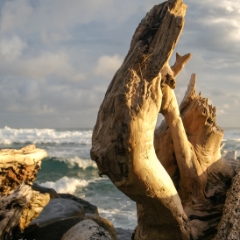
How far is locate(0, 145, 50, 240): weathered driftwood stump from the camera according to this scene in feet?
15.0

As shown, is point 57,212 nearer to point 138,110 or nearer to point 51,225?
point 51,225

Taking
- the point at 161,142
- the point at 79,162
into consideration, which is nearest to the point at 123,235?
the point at 161,142

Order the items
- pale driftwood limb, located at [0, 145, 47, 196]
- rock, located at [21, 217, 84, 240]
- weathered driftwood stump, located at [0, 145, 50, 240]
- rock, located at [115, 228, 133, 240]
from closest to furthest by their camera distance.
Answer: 1. weathered driftwood stump, located at [0, 145, 50, 240]
2. pale driftwood limb, located at [0, 145, 47, 196]
3. rock, located at [21, 217, 84, 240]
4. rock, located at [115, 228, 133, 240]

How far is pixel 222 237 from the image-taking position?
11.8ft

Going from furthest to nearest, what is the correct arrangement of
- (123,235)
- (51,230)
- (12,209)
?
(123,235)
(51,230)
(12,209)

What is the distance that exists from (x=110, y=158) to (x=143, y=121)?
0.36 metres

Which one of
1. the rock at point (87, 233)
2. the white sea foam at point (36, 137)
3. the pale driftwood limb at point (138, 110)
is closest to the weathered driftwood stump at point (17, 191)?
the rock at point (87, 233)

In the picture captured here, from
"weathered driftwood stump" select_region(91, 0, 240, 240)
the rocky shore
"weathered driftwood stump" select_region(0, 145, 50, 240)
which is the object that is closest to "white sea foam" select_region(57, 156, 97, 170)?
the rocky shore

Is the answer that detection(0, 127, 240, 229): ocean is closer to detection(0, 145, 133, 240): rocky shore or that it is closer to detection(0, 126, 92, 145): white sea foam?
detection(0, 145, 133, 240): rocky shore

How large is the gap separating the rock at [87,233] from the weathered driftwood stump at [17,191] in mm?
660

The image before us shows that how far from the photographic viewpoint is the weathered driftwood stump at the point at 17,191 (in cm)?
458

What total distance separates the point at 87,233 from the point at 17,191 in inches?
40.7

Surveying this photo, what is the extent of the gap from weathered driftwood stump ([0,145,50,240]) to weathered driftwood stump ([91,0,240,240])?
57.4 inches

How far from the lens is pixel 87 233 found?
4.15 m
